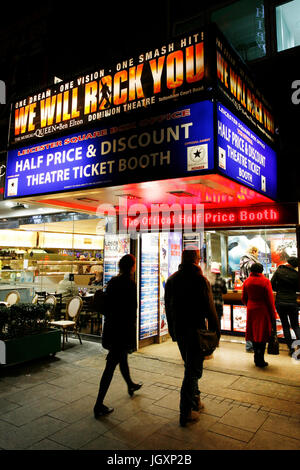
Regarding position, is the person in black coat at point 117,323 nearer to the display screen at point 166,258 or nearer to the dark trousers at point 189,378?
the dark trousers at point 189,378

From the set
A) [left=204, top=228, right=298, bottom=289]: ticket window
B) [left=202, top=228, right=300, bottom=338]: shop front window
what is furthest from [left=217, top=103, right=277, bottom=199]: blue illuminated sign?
[left=204, top=228, right=298, bottom=289]: ticket window

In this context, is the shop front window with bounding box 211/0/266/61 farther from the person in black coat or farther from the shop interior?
the person in black coat

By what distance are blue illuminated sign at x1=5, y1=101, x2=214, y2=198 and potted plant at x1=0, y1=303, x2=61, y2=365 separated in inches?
94.4

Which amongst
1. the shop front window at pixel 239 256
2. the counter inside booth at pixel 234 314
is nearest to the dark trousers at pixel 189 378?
the shop front window at pixel 239 256

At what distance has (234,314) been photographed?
325 inches

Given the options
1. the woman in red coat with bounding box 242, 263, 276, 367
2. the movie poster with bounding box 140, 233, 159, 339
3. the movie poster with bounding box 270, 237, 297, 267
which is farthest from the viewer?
the movie poster with bounding box 270, 237, 297, 267

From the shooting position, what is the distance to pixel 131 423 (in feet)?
12.3

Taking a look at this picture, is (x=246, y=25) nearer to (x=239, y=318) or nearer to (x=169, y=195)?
(x=169, y=195)

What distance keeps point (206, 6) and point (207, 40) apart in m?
4.64

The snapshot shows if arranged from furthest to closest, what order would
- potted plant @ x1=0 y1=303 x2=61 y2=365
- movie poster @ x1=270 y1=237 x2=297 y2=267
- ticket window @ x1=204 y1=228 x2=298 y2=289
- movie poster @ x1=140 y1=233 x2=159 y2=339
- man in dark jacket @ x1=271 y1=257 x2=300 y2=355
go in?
ticket window @ x1=204 y1=228 x2=298 y2=289, movie poster @ x1=270 y1=237 x2=297 y2=267, movie poster @ x1=140 y1=233 x2=159 y2=339, man in dark jacket @ x1=271 y1=257 x2=300 y2=355, potted plant @ x1=0 y1=303 x2=61 y2=365

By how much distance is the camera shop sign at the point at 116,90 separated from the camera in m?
4.00

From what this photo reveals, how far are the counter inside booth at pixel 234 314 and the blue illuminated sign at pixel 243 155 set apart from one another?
350cm

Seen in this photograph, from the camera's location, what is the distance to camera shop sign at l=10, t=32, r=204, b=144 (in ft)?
13.1
